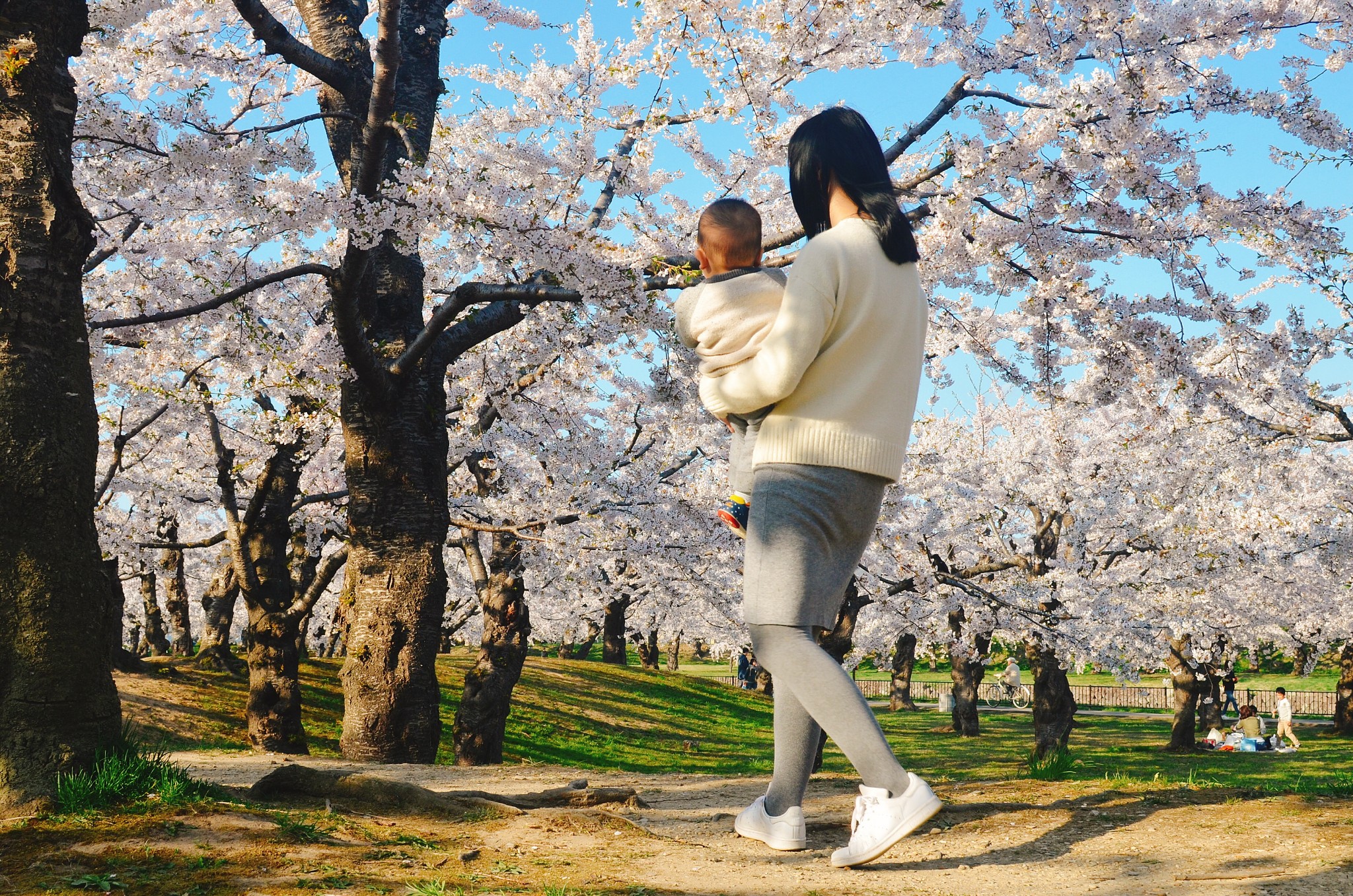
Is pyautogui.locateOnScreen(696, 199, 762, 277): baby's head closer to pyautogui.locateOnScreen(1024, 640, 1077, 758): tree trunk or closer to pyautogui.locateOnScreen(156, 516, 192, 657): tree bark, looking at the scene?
pyautogui.locateOnScreen(1024, 640, 1077, 758): tree trunk

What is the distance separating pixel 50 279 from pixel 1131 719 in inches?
1501

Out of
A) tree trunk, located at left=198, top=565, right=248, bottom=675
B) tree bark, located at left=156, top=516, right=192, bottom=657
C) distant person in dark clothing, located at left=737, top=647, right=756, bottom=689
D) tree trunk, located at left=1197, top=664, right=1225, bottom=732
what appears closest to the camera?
tree trunk, located at left=198, top=565, right=248, bottom=675

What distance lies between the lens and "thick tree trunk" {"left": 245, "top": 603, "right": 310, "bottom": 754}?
10.8 m

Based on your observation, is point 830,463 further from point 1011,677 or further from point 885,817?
point 1011,677

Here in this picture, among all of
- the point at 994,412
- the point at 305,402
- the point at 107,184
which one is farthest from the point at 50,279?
the point at 994,412

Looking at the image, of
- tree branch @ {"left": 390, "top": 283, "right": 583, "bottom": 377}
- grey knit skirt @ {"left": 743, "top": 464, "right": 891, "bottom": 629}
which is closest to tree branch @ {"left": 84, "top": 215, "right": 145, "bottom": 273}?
tree branch @ {"left": 390, "top": 283, "right": 583, "bottom": 377}

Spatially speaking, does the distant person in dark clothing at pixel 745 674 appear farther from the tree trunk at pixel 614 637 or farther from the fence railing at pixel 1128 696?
the tree trunk at pixel 614 637

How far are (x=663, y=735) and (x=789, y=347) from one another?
21.1m

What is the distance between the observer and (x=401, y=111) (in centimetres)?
822

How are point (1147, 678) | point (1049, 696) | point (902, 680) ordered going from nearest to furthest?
point (1049, 696)
point (902, 680)
point (1147, 678)

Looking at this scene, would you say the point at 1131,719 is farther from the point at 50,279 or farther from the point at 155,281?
the point at 50,279

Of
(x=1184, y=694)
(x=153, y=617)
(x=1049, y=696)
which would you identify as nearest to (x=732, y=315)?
(x=1049, y=696)

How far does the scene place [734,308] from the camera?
A: 2.99m

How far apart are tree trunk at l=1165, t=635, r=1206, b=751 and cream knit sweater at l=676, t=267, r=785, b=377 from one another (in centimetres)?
2320
